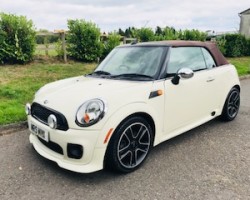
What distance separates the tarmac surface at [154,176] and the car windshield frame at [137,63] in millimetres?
1116

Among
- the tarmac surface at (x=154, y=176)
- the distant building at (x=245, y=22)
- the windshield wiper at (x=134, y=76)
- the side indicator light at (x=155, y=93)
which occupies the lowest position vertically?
the tarmac surface at (x=154, y=176)

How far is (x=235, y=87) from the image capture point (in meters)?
5.06

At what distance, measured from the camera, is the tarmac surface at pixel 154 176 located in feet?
9.29

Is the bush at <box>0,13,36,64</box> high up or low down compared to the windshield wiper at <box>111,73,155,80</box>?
up

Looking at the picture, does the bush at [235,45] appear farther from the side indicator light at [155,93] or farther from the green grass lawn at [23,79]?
the side indicator light at [155,93]

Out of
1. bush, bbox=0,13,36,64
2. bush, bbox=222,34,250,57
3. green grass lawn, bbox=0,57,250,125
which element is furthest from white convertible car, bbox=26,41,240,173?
bush, bbox=222,34,250,57

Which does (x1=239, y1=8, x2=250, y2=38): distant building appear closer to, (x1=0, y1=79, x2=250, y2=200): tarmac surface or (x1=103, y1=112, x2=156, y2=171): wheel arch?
(x1=0, y1=79, x2=250, y2=200): tarmac surface

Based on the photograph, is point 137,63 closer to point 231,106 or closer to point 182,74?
point 182,74

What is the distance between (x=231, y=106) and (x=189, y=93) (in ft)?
5.36

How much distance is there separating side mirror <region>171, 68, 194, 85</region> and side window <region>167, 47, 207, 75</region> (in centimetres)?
14

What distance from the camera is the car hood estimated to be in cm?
299

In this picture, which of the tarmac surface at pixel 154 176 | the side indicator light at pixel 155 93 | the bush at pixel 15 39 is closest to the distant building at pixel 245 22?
the bush at pixel 15 39

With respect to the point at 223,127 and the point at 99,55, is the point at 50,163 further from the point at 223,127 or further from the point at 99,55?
the point at 99,55

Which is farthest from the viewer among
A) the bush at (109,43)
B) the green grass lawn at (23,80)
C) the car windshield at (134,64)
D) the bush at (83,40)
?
the bush at (109,43)
